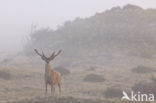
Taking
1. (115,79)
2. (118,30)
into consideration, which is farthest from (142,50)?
(115,79)

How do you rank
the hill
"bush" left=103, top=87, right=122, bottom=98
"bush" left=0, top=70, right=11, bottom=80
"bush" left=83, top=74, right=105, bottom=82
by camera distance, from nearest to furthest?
"bush" left=103, top=87, right=122, bottom=98
"bush" left=83, top=74, right=105, bottom=82
"bush" left=0, top=70, right=11, bottom=80
the hill

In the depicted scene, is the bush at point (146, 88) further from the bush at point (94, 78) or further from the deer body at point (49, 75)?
the bush at point (94, 78)

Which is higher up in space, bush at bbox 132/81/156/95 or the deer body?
the deer body

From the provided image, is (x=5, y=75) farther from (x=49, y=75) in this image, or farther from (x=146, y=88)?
(x=49, y=75)

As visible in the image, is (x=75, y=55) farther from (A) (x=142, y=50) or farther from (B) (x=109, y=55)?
(A) (x=142, y=50)

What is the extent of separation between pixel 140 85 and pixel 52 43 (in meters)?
50.8

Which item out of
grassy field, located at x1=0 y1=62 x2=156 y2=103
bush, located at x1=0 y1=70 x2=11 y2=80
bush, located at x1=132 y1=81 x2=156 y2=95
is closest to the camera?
grassy field, located at x1=0 y1=62 x2=156 y2=103

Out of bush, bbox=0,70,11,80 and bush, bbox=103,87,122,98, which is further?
bush, bbox=0,70,11,80

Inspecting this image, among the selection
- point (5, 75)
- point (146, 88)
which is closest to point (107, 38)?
point (5, 75)

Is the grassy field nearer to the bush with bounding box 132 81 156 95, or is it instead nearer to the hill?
the bush with bounding box 132 81 156 95

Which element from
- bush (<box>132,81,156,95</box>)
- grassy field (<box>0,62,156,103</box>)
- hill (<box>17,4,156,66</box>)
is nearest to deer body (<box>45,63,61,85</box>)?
grassy field (<box>0,62,156,103</box>)

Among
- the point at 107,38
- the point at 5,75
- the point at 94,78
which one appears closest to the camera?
the point at 94,78

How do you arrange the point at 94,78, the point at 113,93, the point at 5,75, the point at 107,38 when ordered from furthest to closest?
the point at 107,38
the point at 5,75
the point at 94,78
the point at 113,93

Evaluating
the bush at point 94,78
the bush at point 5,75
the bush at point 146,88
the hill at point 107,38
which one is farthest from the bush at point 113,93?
the hill at point 107,38
